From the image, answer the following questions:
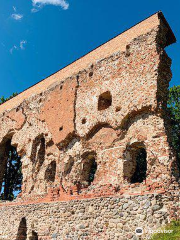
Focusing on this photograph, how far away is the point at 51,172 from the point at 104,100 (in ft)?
11.7

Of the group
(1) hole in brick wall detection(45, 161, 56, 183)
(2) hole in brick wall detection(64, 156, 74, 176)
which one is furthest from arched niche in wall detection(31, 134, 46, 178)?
(2) hole in brick wall detection(64, 156, 74, 176)

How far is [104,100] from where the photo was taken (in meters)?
9.46

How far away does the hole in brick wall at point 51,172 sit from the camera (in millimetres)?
10328

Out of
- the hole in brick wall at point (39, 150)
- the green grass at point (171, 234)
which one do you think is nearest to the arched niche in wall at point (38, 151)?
the hole in brick wall at point (39, 150)

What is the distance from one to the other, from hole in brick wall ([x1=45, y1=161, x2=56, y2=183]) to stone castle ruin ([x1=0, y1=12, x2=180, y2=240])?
4 cm

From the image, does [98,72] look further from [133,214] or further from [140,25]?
[133,214]

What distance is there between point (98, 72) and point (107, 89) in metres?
0.94

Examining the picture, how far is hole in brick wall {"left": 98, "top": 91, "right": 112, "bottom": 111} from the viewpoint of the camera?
925 centimetres

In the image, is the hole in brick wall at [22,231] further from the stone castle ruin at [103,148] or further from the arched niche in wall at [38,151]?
the arched niche in wall at [38,151]

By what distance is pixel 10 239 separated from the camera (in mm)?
9531

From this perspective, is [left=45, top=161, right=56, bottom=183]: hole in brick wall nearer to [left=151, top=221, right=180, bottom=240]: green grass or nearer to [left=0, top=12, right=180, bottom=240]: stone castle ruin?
[left=0, top=12, right=180, bottom=240]: stone castle ruin

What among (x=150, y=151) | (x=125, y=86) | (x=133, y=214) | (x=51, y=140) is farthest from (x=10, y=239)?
(x=125, y=86)

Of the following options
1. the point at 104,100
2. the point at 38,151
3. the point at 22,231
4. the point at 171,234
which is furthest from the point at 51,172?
the point at 171,234

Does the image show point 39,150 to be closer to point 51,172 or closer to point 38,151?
point 38,151
